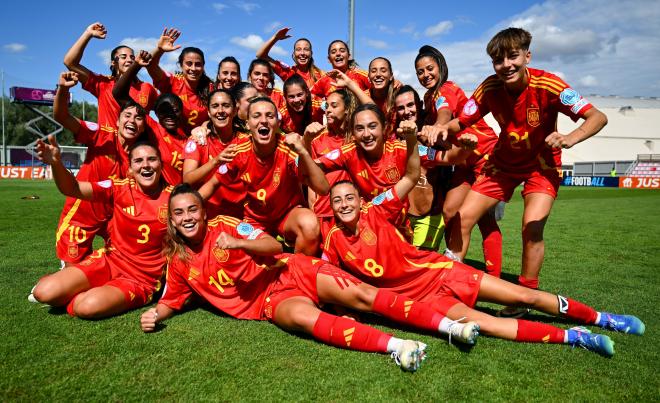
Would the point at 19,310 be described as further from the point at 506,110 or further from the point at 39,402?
the point at 506,110

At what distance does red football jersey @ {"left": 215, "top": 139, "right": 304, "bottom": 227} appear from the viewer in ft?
13.8

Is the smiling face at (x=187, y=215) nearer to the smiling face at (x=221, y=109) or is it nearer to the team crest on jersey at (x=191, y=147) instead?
the team crest on jersey at (x=191, y=147)

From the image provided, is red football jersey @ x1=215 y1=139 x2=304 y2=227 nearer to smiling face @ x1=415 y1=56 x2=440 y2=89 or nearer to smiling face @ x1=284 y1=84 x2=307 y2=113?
smiling face @ x1=284 y1=84 x2=307 y2=113

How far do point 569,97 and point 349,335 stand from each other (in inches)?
106

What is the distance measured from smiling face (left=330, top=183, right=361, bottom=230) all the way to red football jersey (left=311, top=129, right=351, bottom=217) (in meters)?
0.73

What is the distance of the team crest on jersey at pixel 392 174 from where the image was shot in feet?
14.0

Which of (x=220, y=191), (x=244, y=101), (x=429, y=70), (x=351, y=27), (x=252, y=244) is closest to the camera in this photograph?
(x=252, y=244)

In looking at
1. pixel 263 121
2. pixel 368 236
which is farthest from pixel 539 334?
pixel 263 121

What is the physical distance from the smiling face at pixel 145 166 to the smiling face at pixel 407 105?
2.54m

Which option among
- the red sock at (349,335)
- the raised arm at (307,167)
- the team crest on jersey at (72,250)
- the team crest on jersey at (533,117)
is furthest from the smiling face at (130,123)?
the team crest on jersey at (533,117)

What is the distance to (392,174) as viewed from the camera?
4.28 metres

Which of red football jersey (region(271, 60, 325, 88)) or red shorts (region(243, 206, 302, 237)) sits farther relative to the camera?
red football jersey (region(271, 60, 325, 88))

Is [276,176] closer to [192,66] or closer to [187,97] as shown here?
[187,97]

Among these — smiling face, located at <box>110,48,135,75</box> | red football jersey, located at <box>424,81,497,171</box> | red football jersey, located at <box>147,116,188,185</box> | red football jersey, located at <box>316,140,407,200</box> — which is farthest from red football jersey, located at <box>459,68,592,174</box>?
smiling face, located at <box>110,48,135,75</box>
